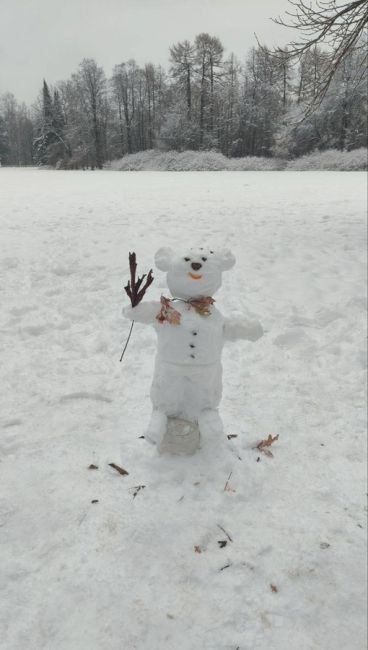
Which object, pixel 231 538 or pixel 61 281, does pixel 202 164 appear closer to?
pixel 61 281

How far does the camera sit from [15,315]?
4.75 meters

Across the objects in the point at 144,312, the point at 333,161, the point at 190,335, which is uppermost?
the point at 333,161

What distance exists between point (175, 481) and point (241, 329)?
1108 mm

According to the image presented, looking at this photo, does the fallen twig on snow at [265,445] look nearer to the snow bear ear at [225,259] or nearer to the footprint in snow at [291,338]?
the snow bear ear at [225,259]

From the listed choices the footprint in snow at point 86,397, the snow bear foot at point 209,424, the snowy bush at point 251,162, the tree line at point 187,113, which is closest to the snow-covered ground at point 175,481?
the footprint in snow at point 86,397

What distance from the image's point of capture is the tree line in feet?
89.1

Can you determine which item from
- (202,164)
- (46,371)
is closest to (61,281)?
(46,371)

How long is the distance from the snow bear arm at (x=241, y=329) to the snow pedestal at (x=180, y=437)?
0.67 m

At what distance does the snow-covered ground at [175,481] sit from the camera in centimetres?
201

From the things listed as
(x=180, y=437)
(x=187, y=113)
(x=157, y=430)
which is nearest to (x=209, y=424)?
(x=180, y=437)

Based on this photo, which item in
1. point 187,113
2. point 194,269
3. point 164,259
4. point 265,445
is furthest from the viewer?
point 187,113

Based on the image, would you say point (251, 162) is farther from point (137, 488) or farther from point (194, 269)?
point (137, 488)

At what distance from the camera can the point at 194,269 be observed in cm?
263

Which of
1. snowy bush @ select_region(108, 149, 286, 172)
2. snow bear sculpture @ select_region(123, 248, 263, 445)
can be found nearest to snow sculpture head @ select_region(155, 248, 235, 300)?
snow bear sculpture @ select_region(123, 248, 263, 445)
